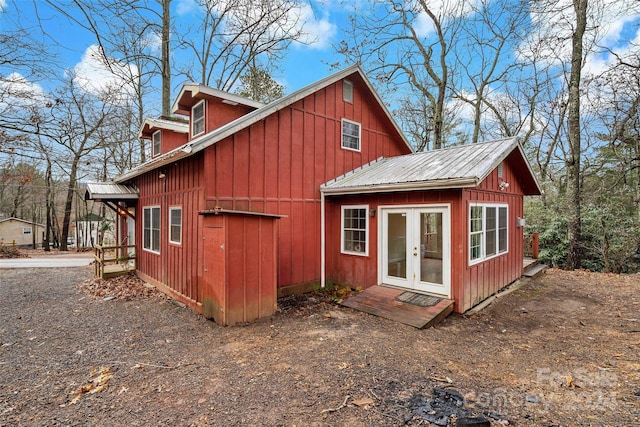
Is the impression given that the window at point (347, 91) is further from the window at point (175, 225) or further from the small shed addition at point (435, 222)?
the window at point (175, 225)

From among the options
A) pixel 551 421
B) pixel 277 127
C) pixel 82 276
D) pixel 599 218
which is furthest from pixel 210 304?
pixel 599 218

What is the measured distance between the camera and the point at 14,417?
9.89 feet

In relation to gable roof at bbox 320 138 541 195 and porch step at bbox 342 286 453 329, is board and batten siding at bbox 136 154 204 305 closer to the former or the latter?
gable roof at bbox 320 138 541 195

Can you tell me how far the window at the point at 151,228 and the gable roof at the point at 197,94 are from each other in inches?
109

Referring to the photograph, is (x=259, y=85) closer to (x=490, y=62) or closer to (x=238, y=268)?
(x=490, y=62)

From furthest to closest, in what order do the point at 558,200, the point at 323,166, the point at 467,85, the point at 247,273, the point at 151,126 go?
the point at 467,85
the point at 558,200
the point at 151,126
the point at 323,166
the point at 247,273

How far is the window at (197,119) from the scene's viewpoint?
7.95 meters

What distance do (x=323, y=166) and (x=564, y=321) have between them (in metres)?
6.09

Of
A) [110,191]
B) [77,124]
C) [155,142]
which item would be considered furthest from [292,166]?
[77,124]

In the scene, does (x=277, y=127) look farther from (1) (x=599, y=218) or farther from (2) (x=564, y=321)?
(1) (x=599, y=218)

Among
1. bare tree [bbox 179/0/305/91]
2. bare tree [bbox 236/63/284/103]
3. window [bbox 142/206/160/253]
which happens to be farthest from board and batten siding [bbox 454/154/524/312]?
bare tree [bbox 236/63/284/103]

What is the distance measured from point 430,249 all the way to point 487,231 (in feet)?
4.55

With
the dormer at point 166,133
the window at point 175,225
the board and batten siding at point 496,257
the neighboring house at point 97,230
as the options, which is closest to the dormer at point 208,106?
the dormer at point 166,133

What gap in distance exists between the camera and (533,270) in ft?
31.9
